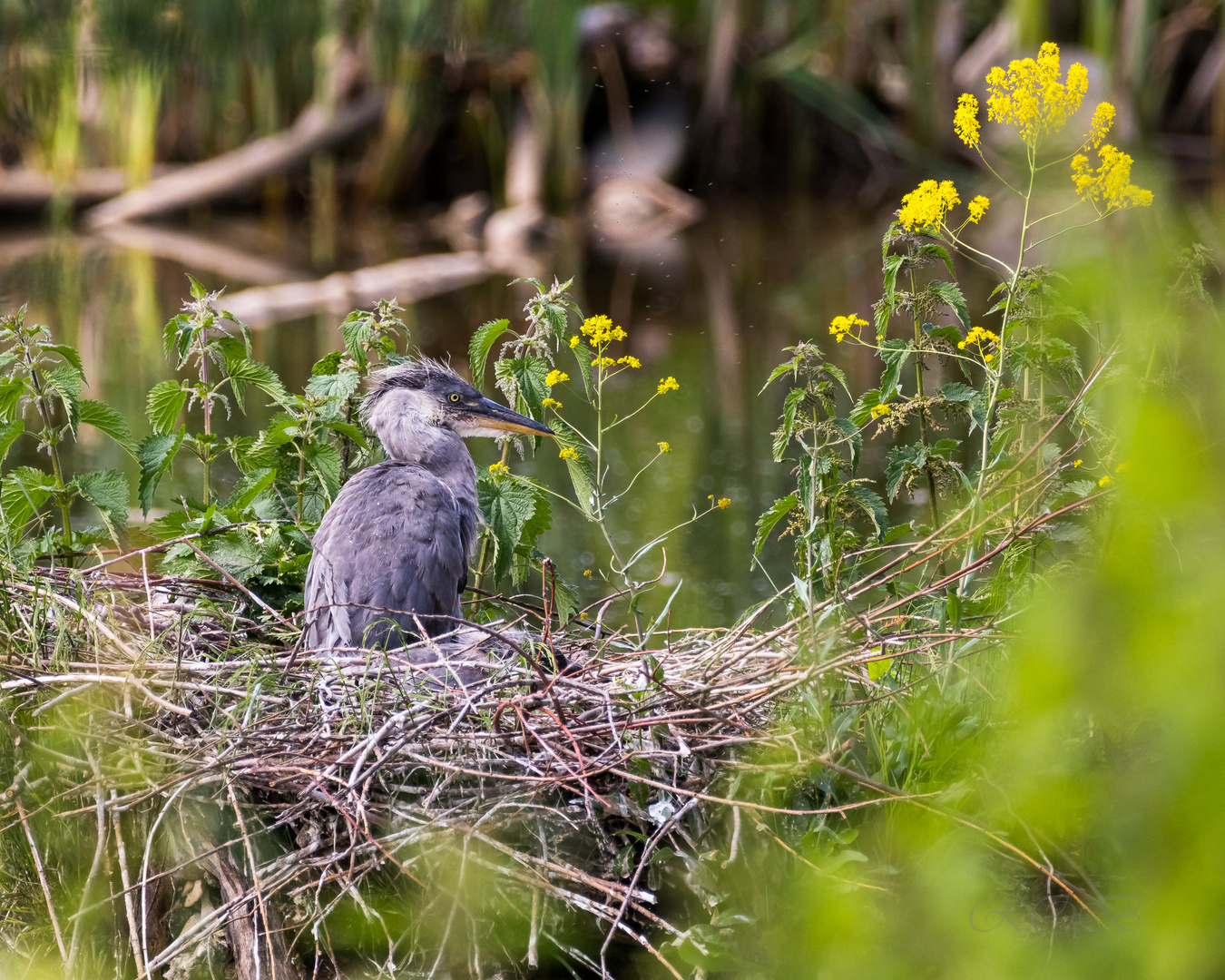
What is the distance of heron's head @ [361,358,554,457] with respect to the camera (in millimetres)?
4301

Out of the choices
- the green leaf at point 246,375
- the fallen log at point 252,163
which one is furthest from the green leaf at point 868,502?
the fallen log at point 252,163

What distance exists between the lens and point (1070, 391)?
3426 millimetres

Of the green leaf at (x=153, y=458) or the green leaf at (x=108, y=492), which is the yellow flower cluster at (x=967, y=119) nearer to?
the green leaf at (x=153, y=458)

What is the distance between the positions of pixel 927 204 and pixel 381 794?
1939 millimetres

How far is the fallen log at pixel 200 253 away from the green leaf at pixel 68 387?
31.9ft

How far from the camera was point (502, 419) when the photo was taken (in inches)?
165

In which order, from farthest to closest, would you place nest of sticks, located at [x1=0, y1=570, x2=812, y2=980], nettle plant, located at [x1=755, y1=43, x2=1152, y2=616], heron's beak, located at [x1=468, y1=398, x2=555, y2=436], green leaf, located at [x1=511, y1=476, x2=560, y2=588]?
heron's beak, located at [x1=468, y1=398, x2=555, y2=436] → green leaf, located at [x1=511, y1=476, x2=560, y2=588] → nettle plant, located at [x1=755, y1=43, x2=1152, y2=616] → nest of sticks, located at [x1=0, y1=570, x2=812, y2=980]

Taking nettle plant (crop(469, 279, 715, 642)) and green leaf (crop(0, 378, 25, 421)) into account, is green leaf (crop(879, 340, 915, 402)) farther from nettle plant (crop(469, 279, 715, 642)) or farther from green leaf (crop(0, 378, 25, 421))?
green leaf (crop(0, 378, 25, 421))

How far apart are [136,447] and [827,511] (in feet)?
7.05

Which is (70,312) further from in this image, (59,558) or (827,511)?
(827,511)

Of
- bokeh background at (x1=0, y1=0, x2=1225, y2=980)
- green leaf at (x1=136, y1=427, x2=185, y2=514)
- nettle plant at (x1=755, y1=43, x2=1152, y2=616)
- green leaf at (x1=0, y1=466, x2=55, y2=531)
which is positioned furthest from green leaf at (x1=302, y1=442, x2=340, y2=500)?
nettle plant at (x1=755, y1=43, x2=1152, y2=616)

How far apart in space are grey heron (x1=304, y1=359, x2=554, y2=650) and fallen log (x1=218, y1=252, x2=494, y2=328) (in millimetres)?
7313

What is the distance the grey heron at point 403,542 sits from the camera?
3564 millimetres

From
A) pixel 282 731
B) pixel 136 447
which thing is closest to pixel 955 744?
pixel 282 731
